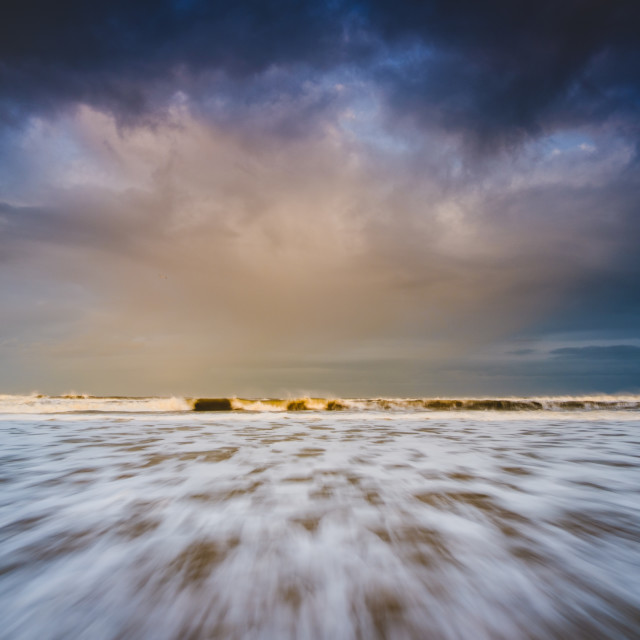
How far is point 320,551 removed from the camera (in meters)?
1.41

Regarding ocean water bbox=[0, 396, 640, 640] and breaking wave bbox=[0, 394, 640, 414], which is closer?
ocean water bbox=[0, 396, 640, 640]

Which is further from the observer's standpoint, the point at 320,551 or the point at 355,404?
the point at 355,404

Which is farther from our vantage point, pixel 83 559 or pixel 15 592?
pixel 83 559

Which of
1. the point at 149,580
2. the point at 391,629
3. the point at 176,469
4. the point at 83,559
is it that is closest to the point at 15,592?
the point at 83,559

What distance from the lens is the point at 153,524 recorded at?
171 cm

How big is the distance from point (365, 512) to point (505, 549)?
643mm

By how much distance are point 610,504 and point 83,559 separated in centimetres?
247

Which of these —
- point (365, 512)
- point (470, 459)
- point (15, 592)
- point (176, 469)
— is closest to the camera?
point (15, 592)

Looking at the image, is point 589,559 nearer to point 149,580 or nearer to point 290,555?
point 290,555

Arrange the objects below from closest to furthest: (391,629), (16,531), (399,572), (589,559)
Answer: (391,629) → (399,572) → (589,559) → (16,531)

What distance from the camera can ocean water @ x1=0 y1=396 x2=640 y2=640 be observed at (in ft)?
3.25

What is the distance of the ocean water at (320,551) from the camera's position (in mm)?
990

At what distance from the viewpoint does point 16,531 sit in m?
1.65

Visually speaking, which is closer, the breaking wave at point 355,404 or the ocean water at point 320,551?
the ocean water at point 320,551
